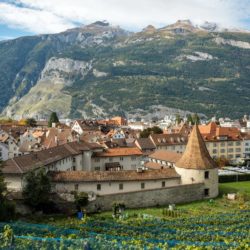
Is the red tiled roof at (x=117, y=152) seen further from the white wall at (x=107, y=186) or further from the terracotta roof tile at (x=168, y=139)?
the white wall at (x=107, y=186)

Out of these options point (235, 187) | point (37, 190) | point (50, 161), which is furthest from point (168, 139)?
point (37, 190)

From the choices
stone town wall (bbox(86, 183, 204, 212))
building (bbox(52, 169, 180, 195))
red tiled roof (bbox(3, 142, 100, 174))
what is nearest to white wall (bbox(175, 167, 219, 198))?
stone town wall (bbox(86, 183, 204, 212))

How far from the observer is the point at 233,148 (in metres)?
117

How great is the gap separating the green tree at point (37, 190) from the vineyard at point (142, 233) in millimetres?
4876

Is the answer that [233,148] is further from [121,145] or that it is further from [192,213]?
[192,213]

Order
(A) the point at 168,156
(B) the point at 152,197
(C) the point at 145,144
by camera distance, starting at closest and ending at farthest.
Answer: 1. (B) the point at 152,197
2. (A) the point at 168,156
3. (C) the point at 145,144

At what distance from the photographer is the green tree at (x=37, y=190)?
46.0 metres

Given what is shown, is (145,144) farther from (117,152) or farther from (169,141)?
(117,152)

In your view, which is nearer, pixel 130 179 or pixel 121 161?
pixel 130 179

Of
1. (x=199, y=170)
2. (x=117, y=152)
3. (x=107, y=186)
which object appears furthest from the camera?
(x=117, y=152)

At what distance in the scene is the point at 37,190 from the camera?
4603 centimetres

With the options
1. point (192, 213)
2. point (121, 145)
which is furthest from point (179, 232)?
point (121, 145)

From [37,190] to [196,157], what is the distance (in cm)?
2530

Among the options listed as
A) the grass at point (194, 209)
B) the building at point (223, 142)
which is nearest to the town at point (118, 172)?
the grass at point (194, 209)
